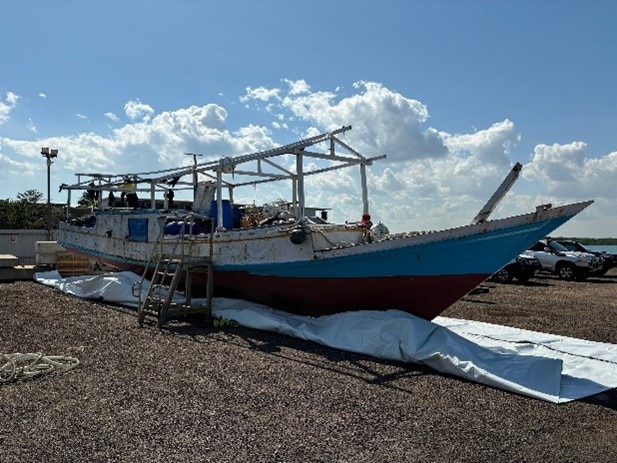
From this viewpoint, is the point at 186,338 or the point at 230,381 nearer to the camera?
the point at 230,381

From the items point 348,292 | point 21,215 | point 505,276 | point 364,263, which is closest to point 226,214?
point 348,292

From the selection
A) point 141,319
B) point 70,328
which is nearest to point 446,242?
point 141,319

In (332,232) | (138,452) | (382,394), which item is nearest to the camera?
(138,452)

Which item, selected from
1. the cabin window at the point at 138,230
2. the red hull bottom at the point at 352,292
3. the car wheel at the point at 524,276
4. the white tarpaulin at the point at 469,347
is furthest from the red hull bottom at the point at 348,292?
the car wheel at the point at 524,276

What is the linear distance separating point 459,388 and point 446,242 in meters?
2.87

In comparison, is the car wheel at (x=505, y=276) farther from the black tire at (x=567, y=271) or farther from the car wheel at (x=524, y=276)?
the black tire at (x=567, y=271)

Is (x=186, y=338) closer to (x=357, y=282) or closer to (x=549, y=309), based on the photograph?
(x=357, y=282)

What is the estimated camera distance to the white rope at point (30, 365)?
627 cm

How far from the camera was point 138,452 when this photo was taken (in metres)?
4.27

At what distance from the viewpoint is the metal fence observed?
26.5m

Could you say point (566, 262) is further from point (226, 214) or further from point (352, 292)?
point (352, 292)

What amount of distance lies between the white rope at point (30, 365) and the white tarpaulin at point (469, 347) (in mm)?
3563

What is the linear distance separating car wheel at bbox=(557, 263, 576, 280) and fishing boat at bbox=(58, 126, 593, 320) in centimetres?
1352

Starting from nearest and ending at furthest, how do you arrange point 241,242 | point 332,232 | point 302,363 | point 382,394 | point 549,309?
point 382,394 → point 302,363 → point 332,232 → point 241,242 → point 549,309
